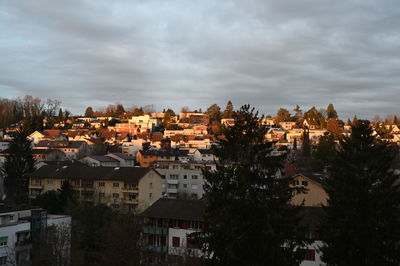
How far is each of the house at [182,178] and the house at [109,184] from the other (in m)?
9.40

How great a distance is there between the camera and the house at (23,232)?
2616 cm

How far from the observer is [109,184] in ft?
145

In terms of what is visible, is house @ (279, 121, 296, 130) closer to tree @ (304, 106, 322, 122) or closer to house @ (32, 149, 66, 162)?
tree @ (304, 106, 322, 122)

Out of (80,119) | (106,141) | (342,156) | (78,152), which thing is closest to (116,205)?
(342,156)

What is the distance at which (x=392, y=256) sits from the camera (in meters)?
17.9

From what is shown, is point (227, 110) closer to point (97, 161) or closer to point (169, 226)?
point (97, 161)

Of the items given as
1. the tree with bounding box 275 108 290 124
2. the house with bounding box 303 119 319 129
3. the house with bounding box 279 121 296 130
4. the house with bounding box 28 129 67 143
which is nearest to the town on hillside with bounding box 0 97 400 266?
the house with bounding box 28 129 67 143

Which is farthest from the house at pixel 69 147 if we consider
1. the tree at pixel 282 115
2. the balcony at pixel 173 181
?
the tree at pixel 282 115

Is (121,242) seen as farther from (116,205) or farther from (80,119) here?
(80,119)

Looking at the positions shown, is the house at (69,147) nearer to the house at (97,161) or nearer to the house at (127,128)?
the house at (97,161)

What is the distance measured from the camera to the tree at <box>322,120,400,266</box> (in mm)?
17875

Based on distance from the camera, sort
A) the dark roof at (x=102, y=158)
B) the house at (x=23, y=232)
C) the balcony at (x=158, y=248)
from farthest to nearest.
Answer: the dark roof at (x=102, y=158)
the balcony at (x=158, y=248)
the house at (x=23, y=232)

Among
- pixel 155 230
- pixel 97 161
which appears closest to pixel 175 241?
pixel 155 230

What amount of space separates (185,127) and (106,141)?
25408 millimetres
